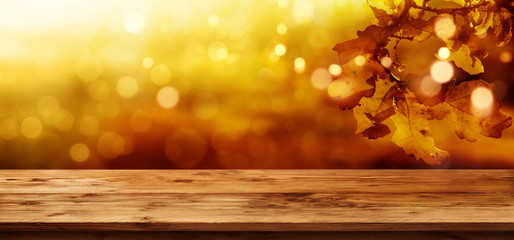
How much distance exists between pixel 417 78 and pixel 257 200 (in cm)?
51

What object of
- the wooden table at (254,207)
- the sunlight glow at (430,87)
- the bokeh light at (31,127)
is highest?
the sunlight glow at (430,87)

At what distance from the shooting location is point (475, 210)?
871 millimetres

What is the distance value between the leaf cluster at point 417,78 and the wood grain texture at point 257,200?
0.13m

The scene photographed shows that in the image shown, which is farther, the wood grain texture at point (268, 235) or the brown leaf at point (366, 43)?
the brown leaf at point (366, 43)

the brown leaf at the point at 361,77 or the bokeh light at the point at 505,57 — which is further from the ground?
the bokeh light at the point at 505,57

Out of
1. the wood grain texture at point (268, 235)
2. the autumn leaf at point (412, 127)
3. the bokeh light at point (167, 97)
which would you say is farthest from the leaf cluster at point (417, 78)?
the bokeh light at point (167, 97)

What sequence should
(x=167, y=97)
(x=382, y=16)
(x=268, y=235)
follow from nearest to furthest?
1. (x=268, y=235)
2. (x=382, y=16)
3. (x=167, y=97)

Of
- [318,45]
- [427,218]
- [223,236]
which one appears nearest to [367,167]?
[318,45]

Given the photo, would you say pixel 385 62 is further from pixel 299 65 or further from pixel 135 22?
pixel 135 22

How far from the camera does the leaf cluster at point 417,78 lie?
3.41ft

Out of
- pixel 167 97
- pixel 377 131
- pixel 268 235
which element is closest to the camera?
pixel 268 235

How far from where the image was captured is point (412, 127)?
43.8 inches

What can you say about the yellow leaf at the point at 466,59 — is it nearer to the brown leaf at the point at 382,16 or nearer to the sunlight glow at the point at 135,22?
the brown leaf at the point at 382,16

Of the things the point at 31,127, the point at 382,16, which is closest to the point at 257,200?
the point at 382,16
